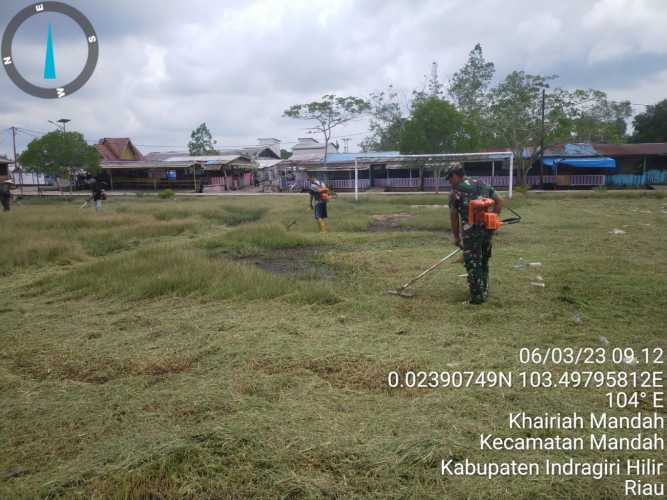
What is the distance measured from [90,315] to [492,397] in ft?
15.6

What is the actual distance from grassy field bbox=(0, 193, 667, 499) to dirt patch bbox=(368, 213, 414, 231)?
4237 mm

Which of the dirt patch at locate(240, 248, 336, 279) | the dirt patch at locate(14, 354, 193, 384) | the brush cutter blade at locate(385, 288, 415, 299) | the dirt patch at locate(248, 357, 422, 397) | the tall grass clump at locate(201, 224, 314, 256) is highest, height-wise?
the tall grass clump at locate(201, 224, 314, 256)

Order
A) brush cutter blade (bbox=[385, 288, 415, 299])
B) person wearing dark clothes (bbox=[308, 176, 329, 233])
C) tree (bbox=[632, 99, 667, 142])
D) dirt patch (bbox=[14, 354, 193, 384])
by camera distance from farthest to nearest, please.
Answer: tree (bbox=[632, 99, 667, 142]) < person wearing dark clothes (bbox=[308, 176, 329, 233]) < brush cutter blade (bbox=[385, 288, 415, 299]) < dirt patch (bbox=[14, 354, 193, 384])

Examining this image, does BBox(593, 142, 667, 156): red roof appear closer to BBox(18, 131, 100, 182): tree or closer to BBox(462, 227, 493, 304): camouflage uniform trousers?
BBox(462, 227, 493, 304): camouflage uniform trousers

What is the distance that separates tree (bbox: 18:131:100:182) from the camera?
3194 cm

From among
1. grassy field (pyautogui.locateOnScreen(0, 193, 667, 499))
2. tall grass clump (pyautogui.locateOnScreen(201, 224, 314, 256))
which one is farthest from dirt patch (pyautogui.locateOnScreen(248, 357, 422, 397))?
tall grass clump (pyautogui.locateOnScreen(201, 224, 314, 256))

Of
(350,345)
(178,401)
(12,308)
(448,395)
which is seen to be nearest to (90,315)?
(12,308)

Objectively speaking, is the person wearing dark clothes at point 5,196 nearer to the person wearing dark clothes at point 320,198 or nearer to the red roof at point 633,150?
the person wearing dark clothes at point 320,198

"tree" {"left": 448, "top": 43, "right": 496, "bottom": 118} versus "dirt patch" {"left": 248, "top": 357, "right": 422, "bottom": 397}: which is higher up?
"tree" {"left": 448, "top": 43, "right": 496, "bottom": 118}

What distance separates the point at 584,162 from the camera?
32031mm

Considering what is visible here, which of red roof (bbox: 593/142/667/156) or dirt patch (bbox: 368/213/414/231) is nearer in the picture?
dirt patch (bbox: 368/213/414/231)

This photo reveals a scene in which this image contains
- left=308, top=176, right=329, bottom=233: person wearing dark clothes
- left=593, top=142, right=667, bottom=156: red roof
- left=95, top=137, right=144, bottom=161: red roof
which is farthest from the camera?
left=95, top=137, right=144, bottom=161: red roof

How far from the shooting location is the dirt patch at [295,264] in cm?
782

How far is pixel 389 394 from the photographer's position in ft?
11.9
